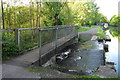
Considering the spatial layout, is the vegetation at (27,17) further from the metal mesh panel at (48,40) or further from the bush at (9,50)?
the bush at (9,50)

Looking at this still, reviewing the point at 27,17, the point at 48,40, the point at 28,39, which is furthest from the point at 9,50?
the point at 27,17

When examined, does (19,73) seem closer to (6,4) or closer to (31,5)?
(6,4)

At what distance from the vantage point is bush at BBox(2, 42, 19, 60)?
5351 mm

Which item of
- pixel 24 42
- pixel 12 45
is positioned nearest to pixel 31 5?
pixel 24 42

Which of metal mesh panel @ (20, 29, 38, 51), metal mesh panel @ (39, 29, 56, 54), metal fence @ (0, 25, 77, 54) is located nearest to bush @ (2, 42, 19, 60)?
metal fence @ (0, 25, 77, 54)

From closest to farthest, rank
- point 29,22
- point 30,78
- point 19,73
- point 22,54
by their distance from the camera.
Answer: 1. point 30,78
2. point 19,73
3. point 22,54
4. point 29,22

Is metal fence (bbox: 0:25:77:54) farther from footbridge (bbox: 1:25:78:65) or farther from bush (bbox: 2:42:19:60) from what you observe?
bush (bbox: 2:42:19:60)

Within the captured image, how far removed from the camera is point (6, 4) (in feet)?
28.8

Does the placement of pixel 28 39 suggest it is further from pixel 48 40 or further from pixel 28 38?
pixel 48 40

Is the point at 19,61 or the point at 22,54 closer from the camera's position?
the point at 19,61

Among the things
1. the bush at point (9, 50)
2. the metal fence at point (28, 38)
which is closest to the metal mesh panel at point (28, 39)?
the metal fence at point (28, 38)

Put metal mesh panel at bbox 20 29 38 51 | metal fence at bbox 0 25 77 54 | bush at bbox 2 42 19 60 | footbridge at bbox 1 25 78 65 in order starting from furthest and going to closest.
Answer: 1. metal mesh panel at bbox 20 29 38 51
2. metal fence at bbox 0 25 77 54
3. footbridge at bbox 1 25 78 65
4. bush at bbox 2 42 19 60

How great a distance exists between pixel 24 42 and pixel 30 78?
2.88m

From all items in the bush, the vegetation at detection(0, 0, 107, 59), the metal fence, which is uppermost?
the vegetation at detection(0, 0, 107, 59)
